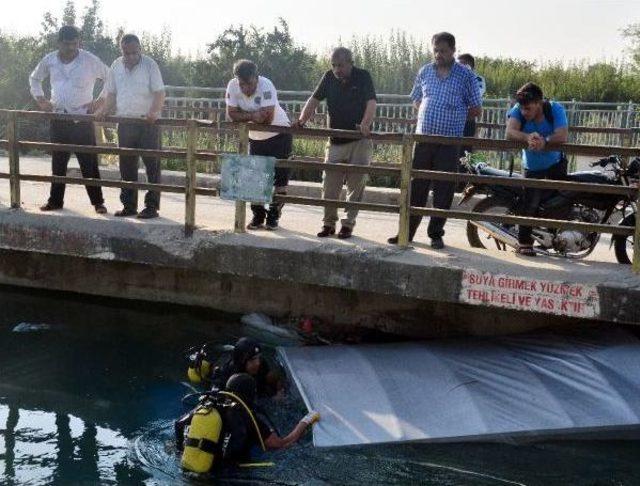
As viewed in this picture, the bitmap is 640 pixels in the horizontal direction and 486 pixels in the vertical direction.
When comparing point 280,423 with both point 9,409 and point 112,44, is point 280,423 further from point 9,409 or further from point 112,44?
point 112,44

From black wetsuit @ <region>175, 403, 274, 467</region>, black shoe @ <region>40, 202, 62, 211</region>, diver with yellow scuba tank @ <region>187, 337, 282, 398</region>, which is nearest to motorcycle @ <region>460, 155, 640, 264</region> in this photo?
diver with yellow scuba tank @ <region>187, 337, 282, 398</region>

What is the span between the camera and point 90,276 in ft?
30.8

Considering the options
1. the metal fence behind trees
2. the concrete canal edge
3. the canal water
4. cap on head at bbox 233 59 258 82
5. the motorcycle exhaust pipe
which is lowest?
the canal water

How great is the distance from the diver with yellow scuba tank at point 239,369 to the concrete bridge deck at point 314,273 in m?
0.92

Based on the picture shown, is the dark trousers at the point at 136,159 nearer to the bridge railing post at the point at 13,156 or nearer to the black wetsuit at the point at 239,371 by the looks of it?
the bridge railing post at the point at 13,156

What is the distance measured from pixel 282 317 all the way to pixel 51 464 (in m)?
2.90

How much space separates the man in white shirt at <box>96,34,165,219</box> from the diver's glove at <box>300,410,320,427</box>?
9.87 feet

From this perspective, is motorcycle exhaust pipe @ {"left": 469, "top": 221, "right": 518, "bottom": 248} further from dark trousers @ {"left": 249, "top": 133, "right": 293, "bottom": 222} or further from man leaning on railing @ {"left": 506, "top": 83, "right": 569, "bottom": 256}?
dark trousers @ {"left": 249, "top": 133, "right": 293, "bottom": 222}

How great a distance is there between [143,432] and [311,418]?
131 cm

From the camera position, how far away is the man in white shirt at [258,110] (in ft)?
26.4

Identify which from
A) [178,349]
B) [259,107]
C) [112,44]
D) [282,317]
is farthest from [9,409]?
[112,44]

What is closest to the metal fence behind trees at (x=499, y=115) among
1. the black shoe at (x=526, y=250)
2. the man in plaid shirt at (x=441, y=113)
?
the man in plaid shirt at (x=441, y=113)

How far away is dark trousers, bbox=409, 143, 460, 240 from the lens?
25.1 ft

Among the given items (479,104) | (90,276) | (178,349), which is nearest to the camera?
(479,104)
